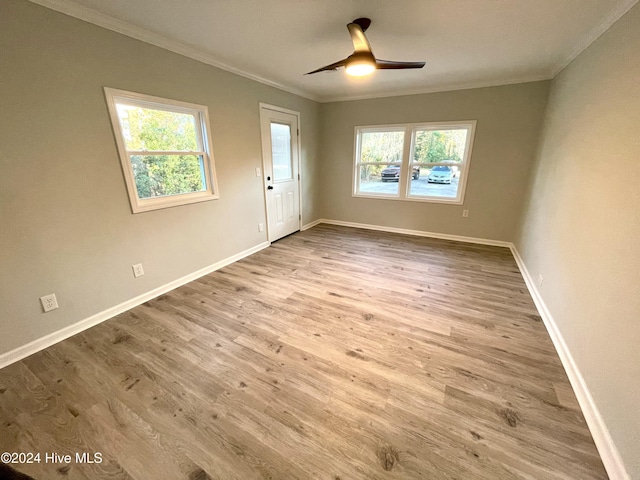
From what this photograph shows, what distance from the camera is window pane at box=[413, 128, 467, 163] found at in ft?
13.4

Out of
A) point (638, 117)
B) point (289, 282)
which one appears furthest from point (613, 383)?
point (289, 282)

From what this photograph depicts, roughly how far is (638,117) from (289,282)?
288cm

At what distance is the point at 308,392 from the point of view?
1.60 metres

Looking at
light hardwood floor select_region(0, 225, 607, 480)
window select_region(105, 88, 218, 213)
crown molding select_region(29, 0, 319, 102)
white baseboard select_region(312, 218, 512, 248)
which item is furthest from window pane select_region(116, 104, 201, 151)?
white baseboard select_region(312, 218, 512, 248)

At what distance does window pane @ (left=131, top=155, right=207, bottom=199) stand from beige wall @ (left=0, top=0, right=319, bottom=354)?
20 centimetres

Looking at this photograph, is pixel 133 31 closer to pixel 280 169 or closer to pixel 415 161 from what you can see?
pixel 280 169

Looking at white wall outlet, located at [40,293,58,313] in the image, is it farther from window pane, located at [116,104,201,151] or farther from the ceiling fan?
the ceiling fan

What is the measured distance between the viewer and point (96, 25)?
198 cm

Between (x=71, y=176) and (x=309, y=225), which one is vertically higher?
(x=71, y=176)

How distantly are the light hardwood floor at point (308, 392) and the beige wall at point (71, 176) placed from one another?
0.37 meters

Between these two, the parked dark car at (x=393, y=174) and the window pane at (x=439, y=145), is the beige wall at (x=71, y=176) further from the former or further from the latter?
the window pane at (x=439, y=145)

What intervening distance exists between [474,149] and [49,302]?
206 inches

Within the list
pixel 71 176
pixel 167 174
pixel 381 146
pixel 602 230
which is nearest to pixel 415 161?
pixel 381 146

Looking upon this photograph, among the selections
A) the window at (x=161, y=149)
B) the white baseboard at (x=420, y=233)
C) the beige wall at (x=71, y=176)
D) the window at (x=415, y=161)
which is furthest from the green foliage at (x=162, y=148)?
the window at (x=415, y=161)
